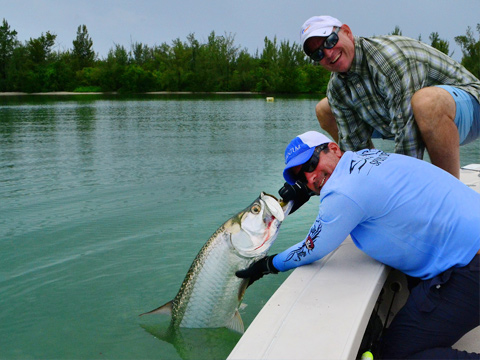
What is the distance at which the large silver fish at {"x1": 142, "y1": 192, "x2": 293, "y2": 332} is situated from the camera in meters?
2.76

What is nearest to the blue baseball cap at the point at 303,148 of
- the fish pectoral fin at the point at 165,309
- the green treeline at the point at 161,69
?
the fish pectoral fin at the point at 165,309

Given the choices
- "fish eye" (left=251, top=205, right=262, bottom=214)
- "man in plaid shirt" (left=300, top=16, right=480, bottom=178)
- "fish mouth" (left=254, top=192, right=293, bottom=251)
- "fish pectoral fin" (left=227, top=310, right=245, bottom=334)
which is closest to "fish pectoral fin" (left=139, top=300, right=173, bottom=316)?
"fish pectoral fin" (left=227, top=310, right=245, bottom=334)

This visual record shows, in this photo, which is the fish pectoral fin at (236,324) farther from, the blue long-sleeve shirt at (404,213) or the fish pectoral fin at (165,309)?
the blue long-sleeve shirt at (404,213)

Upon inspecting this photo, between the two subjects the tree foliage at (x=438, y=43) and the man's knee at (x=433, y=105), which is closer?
the man's knee at (x=433, y=105)

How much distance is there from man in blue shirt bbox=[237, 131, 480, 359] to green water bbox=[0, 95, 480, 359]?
46.1 inches

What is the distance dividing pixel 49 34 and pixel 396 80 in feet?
286

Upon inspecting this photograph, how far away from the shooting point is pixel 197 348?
3.05 meters

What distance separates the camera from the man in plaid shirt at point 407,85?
9.83ft

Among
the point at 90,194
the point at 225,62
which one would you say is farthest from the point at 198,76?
the point at 90,194

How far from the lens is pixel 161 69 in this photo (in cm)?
8069

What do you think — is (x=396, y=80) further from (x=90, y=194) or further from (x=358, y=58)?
(x=90, y=194)

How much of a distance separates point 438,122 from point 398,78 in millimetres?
394

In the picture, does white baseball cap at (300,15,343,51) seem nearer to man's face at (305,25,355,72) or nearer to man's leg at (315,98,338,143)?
man's face at (305,25,355,72)

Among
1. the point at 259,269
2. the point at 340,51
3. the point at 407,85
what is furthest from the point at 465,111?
the point at 259,269
